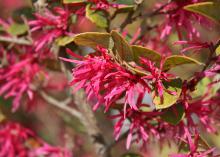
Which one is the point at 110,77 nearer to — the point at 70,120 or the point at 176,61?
the point at 176,61

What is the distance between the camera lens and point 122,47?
0.96 metres

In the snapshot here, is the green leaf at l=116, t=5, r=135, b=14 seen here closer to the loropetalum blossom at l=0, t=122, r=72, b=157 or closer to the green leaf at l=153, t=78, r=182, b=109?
the green leaf at l=153, t=78, r=182, b=109

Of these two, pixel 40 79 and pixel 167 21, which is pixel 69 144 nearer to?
pixel 40 79

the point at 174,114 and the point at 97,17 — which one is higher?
the point at 97,17

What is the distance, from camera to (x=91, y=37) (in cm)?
98

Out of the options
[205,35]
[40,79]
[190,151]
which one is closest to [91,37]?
[190,151]

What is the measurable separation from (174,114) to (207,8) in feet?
0.79

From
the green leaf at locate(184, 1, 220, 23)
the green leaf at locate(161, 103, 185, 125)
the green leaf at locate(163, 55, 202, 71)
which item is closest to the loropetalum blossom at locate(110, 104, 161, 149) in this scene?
the green leaf at locate(161, 103, 185, 125)

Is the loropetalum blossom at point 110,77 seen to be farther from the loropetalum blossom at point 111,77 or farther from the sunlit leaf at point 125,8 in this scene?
the sunlit leaf at point 125,8

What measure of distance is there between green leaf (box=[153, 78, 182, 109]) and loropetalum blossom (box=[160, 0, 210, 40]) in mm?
218

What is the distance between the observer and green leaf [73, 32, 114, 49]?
0.97 metres

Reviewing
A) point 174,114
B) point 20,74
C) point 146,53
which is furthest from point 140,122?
point 20,74

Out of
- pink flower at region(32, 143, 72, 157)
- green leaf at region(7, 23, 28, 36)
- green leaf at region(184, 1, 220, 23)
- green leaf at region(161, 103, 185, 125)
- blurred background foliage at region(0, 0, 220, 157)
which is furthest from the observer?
blurred background foliage at region(0, 0, 220, 157)

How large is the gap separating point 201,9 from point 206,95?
0.41 metres
